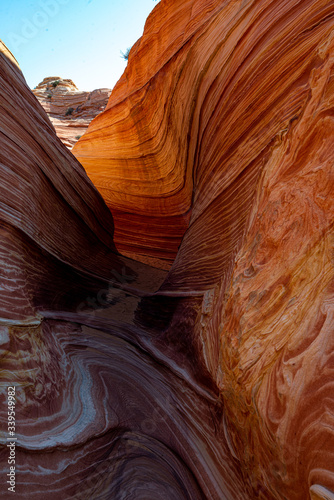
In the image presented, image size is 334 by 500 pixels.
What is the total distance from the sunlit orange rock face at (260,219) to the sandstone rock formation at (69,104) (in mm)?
8429

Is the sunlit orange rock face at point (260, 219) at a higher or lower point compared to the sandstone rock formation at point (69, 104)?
lower

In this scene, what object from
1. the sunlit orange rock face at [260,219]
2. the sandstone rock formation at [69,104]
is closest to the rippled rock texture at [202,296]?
the sunlit orange rock face at [260,219]

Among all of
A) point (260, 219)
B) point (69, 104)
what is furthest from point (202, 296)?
point (69, 104)

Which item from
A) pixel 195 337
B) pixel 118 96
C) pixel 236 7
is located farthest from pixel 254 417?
pixel 118 96

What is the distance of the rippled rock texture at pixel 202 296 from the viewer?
127cm

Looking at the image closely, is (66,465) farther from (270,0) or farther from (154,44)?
(154,44)

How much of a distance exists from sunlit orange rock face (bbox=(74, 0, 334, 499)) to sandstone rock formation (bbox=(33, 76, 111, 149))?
27.7 ft

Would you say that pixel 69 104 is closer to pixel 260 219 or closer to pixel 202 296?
pixel 202 296

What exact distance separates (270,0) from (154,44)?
1.77m

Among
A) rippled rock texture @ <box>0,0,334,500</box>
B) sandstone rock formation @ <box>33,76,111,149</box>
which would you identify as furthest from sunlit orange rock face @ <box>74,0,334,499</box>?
sandstone rock formation @ <box>33,76,111,149</box>

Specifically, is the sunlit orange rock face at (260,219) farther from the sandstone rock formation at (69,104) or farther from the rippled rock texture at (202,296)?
the sandstone rock formation at (69,104)

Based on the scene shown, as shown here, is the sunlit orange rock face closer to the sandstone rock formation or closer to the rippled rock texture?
the rippled rock texture

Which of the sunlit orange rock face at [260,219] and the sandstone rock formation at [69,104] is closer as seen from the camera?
the sunlit orange rock face at [260,219]

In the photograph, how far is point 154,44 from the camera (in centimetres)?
326
